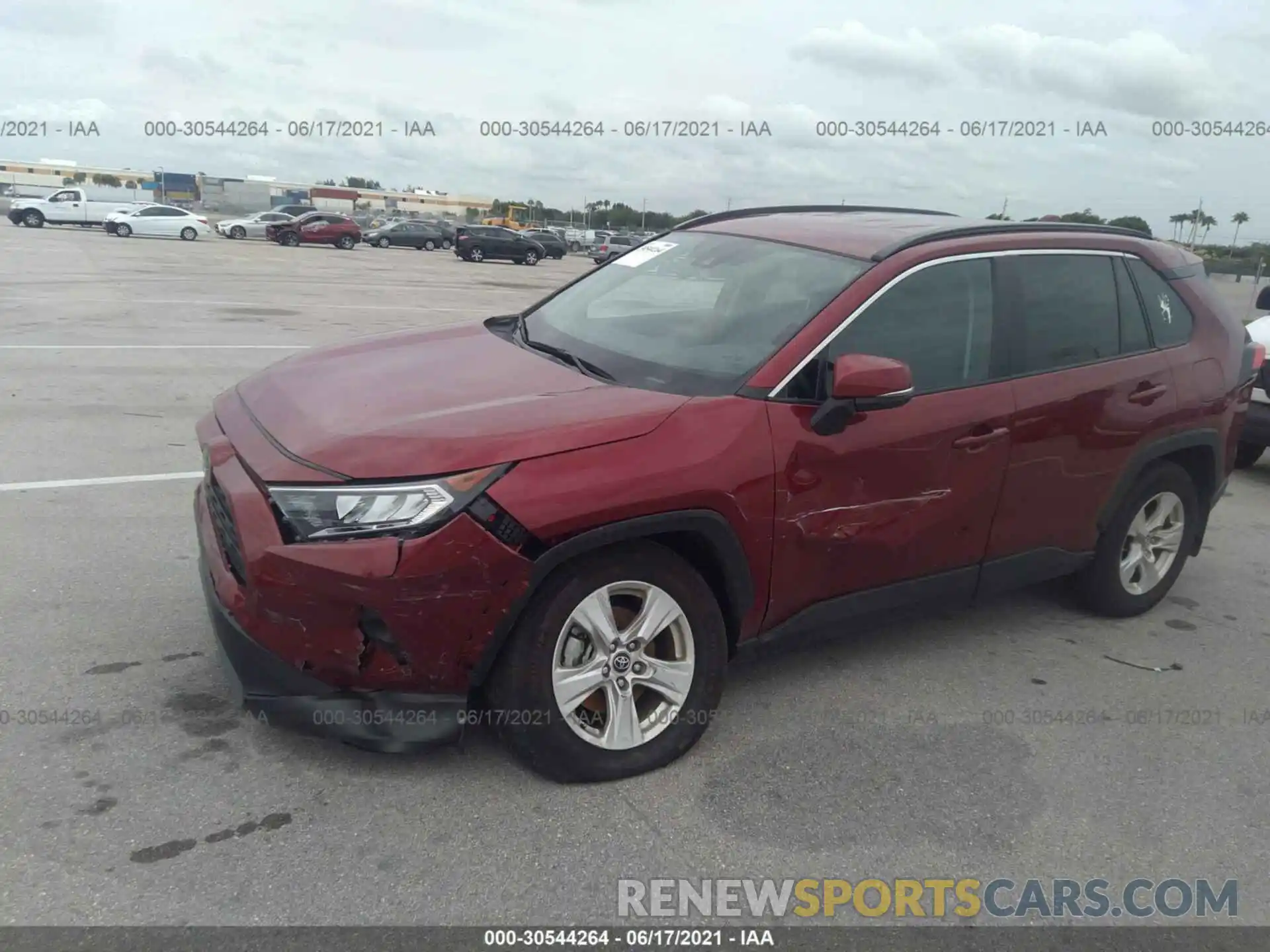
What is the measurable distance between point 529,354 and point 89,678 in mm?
1981

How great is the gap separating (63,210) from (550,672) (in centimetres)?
4848

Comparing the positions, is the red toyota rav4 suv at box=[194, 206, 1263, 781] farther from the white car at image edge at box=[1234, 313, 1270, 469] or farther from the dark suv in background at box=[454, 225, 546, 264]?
the dark suv in background at box=[454, 225, 546, 264]

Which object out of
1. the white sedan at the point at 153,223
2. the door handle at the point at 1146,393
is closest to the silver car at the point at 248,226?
the white sedan at the point at 153,223

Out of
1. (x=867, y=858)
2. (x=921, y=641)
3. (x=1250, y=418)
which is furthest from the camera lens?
(x=1250, y=418)

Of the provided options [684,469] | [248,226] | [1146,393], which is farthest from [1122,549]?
[248,226]

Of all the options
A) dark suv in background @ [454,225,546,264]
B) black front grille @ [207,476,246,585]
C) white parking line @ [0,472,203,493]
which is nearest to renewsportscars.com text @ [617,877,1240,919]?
black front grille @ [207,476,246,585]

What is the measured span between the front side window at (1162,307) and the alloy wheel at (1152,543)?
748mm

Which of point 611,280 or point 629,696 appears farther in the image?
point 611,280

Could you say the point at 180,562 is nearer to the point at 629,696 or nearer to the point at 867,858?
the point at 629,696

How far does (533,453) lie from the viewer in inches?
118

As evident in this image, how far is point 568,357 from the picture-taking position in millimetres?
3908

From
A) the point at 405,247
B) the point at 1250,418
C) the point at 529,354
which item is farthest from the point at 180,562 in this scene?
the point at 405,247

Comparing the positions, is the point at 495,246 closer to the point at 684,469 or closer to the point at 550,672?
the point at 684,469

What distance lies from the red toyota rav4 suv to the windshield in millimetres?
16
